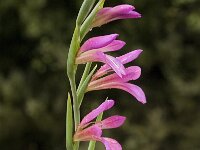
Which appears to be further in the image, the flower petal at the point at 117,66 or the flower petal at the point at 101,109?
the flower petal at the point at 101,109

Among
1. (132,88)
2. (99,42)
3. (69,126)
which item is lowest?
(69,126)

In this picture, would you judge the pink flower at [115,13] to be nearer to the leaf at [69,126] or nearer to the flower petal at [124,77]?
the flower petal at [124,77]

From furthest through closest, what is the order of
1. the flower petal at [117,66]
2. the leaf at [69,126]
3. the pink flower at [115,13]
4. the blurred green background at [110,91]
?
the blurred green background at [110,91] → the leaf at [69,126] → the pink flower at [115,13] → the flower petal at [117,66]

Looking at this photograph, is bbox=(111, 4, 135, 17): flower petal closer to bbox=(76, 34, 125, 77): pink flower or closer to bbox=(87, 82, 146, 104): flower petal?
bbox=(76, 34, 125, 77): pink flower

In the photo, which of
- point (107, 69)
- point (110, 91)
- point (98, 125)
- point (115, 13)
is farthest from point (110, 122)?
point (110, 91)

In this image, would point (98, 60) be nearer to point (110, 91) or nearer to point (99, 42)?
point (99, 42)

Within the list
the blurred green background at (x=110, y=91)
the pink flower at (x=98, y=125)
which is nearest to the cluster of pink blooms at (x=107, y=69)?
the pink flower at (x=98, y=125)

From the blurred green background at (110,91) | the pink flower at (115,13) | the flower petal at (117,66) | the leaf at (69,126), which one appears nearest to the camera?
the flower petal at (117,66)

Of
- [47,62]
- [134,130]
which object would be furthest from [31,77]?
[134,130]
